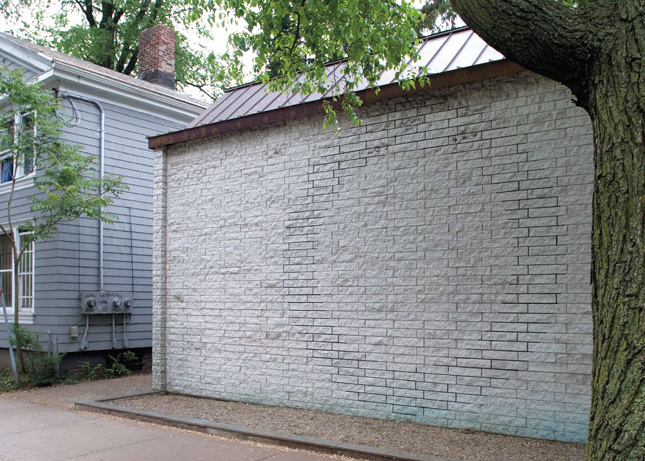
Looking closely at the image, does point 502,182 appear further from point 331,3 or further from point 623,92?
point 623,92

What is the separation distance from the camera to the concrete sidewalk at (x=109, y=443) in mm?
5664

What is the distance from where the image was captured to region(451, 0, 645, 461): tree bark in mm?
2805

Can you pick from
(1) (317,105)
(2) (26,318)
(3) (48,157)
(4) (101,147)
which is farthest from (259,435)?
(4) (101,147)

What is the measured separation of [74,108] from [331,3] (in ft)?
26.1

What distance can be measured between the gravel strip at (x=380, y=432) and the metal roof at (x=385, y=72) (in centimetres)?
355

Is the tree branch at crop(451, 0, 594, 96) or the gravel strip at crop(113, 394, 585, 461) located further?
the gravel strip at crop(113, 394, 585, 461)

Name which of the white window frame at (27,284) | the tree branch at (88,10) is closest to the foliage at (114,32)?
the tree branch at (88,10)

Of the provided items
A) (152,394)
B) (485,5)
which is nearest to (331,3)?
(485,5)

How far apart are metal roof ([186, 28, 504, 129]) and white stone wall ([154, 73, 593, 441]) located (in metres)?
0.41

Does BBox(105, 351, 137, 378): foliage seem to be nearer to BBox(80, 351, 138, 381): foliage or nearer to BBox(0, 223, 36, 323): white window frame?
BBox(80, 351, 138, 381): foliage

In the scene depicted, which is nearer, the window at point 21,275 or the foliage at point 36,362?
the foliage at point 36,362

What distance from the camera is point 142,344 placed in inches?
483

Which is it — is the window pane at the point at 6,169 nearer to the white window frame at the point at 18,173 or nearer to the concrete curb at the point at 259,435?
the white window frame at the point at 18,173

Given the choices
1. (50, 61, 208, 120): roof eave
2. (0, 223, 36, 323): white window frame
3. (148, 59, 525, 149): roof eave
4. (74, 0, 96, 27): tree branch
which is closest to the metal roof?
(148, 59, 525, 149): roof eave
